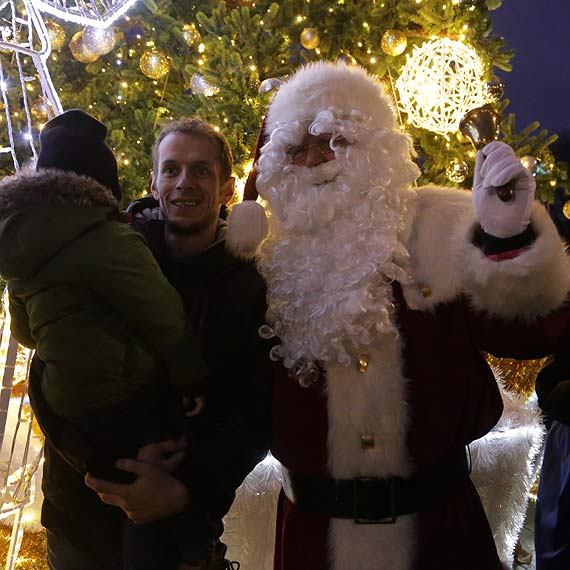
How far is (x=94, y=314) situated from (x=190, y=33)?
303 cm

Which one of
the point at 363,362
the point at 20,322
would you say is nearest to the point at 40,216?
the point at 20,322

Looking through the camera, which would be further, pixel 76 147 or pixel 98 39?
pixel 98 39

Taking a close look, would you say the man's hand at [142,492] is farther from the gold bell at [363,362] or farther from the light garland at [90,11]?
the light garland at [90,11]

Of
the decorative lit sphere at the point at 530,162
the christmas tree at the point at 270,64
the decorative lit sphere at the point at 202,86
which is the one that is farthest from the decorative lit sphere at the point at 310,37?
the decorative lit sphere at the point at 530,162

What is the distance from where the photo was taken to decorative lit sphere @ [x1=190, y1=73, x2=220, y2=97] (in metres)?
3.67

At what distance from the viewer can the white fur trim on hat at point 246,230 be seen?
1770 millimetres

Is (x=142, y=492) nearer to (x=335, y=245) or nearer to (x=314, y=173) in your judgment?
(x=335, y=245)

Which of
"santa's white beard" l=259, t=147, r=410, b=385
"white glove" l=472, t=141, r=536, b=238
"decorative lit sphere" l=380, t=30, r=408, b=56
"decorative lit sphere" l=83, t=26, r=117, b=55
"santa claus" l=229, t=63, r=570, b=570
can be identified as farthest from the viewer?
"decorative lit sphere" l=380, t=30, r=408, b=56

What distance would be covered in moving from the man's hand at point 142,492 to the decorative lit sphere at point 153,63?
3.19 meters

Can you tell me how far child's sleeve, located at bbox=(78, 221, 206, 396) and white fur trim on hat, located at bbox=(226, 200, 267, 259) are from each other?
276 millimetres

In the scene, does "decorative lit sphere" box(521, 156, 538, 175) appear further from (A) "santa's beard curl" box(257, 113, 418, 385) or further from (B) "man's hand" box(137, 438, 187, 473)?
(B) "man's hand" box(137, 438, 187, 473)

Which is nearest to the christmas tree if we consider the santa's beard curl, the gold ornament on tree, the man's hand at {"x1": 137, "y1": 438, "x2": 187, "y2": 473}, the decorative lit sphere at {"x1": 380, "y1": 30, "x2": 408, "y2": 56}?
the decorative lit sphere at {"x1": 380, "y1": 30, "x2": 408, "y2": 56}

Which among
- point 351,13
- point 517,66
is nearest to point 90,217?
point 351,13

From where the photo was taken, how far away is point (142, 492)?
1524 mm
